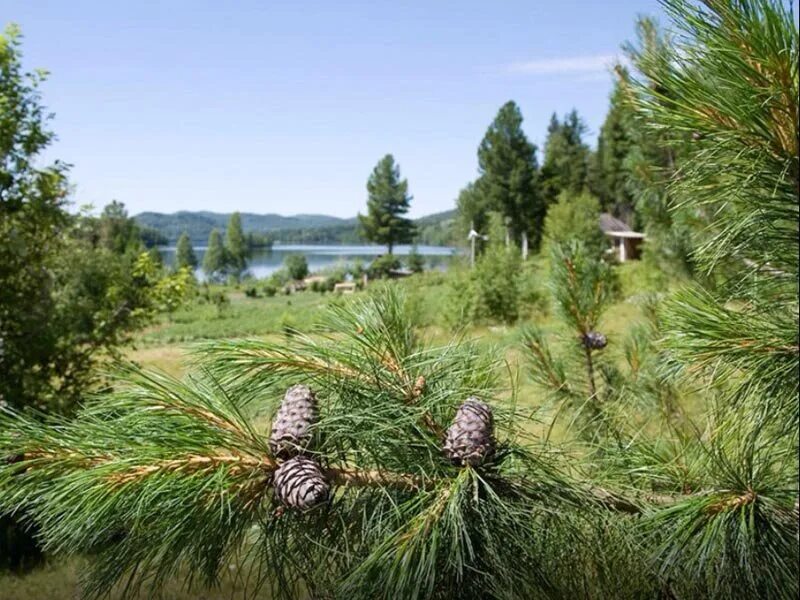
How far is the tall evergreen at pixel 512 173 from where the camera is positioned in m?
39.4

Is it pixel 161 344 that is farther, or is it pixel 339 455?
pixel 161 344

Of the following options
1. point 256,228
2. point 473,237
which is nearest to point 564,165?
point 473,237

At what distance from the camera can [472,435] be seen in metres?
0.81

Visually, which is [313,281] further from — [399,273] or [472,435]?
[472,435]

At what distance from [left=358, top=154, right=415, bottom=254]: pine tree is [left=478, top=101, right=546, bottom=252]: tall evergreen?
643 inches

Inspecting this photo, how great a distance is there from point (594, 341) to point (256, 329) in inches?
911

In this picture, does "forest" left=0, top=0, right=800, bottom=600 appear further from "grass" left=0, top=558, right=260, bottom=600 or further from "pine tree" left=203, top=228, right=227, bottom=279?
"pine tree" left=203, top=228, right=227, bottom=279

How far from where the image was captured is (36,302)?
525 centimetres

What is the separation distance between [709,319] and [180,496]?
2.49 ft

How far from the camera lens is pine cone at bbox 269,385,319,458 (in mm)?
803

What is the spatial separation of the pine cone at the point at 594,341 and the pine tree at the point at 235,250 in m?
74.5

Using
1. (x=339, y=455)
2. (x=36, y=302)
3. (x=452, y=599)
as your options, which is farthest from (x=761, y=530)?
(x=36, y=302)

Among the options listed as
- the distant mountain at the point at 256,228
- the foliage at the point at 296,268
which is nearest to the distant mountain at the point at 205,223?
the distant mountain at the point at 256,228

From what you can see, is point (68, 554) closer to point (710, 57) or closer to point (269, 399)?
point (269, 399)
